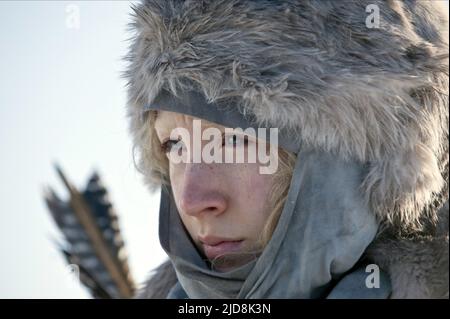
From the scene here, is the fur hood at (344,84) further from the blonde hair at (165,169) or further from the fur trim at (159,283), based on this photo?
the fur trim at (159,283)

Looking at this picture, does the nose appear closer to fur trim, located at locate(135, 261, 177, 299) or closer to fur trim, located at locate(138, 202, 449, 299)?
fur trim, located at locate(138, 202, 449, 299)

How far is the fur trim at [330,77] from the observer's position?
2.50 meters

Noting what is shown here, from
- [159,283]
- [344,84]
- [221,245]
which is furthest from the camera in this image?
[159,283]

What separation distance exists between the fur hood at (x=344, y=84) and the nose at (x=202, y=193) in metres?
0.21

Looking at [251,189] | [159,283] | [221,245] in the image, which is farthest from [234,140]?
→ [159,283]

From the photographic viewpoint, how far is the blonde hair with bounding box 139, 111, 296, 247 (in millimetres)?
2586

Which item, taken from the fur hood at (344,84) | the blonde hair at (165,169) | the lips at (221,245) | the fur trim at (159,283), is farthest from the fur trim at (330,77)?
the fur trim at (159,283)

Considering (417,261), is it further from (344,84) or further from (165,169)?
(165,169)

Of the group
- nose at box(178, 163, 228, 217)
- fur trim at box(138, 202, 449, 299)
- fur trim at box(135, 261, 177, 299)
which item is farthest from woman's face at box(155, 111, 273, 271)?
fur trim at box(135, 261, 177, 299)

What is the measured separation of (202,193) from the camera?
2525mm

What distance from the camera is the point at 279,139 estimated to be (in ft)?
8.27

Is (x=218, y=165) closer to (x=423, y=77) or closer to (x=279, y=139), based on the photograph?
(x=279, y=139)

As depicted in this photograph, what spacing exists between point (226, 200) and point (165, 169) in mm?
478
